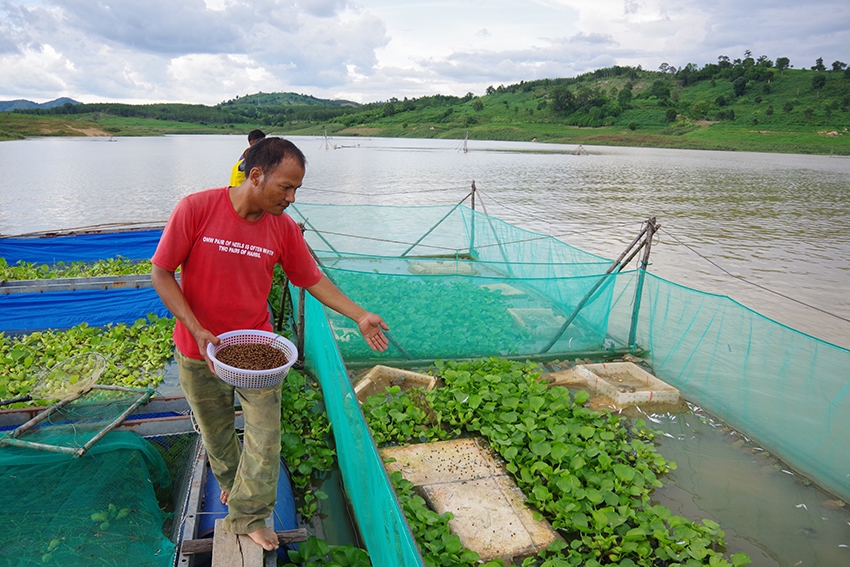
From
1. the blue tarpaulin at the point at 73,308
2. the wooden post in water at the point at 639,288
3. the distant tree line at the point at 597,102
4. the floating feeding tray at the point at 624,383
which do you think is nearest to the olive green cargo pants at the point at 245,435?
the floating feeding tray at the point at 624,383

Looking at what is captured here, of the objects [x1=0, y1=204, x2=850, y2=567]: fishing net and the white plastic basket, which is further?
[x1=0, y1=204, x2=850, y2=567]: fishing net

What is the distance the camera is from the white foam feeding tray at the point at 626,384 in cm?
500

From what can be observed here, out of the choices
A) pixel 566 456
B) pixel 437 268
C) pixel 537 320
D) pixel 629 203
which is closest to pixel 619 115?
pixel 629 203

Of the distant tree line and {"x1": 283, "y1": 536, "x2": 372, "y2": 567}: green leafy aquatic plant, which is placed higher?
the distant tree line

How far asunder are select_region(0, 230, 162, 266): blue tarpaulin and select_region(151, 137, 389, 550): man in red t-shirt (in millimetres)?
7611

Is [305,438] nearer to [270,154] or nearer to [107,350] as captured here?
[270,154]

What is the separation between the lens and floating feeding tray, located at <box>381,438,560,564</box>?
3207 mm

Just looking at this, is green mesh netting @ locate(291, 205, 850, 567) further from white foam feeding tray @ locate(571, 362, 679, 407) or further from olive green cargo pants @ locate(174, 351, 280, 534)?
olive green cargo pants @ locate(174, 351, 280, 534)

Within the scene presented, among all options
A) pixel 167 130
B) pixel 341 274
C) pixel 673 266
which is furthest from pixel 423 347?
pixel 167 130

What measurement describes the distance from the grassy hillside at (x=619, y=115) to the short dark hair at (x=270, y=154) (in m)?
65.6

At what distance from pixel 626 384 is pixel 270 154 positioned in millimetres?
4617

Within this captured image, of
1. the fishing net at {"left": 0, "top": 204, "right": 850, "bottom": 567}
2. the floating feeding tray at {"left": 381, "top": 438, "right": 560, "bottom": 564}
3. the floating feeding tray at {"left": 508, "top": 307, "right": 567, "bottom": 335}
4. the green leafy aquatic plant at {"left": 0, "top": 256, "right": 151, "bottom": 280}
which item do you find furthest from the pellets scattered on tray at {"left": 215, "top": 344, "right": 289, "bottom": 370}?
the green leafy aquatic plant at {"left": 0, "top": 256, "right": 151, "bottom": 280}

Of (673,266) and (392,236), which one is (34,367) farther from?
(673,266)

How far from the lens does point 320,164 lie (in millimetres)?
36531
